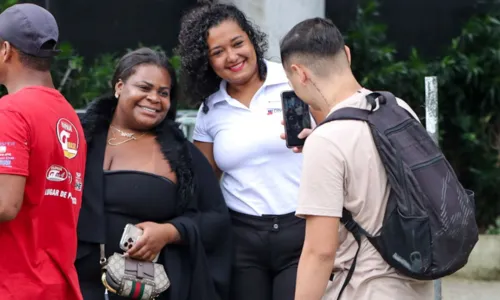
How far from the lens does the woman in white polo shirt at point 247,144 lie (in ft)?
13.8

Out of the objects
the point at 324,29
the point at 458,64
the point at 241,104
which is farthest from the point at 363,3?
the point at 324,29

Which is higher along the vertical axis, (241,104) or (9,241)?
(241,104)

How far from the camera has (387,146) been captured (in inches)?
118

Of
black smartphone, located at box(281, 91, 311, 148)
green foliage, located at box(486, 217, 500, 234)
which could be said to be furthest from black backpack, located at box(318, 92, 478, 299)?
green foliage, located at box(486, 217, 500, 234)

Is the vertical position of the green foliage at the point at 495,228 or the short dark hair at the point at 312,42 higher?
the short dark hair at the point at 312,42

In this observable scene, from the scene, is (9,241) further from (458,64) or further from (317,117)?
(458,64)

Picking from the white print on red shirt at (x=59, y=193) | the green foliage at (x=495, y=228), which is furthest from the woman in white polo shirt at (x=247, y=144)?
the green foliage at (x=495, y=228)

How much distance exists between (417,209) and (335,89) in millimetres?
490

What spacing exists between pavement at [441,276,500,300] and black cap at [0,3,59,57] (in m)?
4.31

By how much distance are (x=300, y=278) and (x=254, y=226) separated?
3.82 feet

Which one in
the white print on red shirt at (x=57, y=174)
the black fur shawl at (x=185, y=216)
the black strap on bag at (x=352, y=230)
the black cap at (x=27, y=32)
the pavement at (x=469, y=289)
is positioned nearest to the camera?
the black strap on bag at (x=352, y=230)

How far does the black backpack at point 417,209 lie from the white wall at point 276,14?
311 centimetres

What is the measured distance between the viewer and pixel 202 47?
4336mm

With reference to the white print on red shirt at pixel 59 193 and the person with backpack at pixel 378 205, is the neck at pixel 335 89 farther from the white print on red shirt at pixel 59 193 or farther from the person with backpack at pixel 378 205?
the white print on red shirt at pixel 59 193
